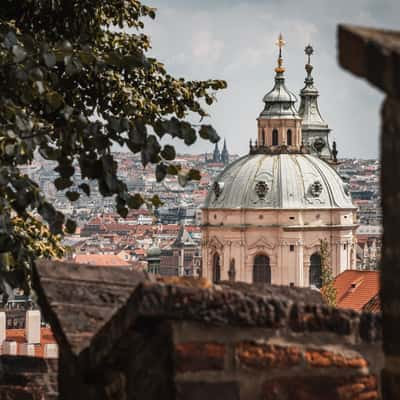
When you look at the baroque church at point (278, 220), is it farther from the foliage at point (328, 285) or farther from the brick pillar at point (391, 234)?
the brick pillar at point (391, 234)

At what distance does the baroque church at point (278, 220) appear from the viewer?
7975cm

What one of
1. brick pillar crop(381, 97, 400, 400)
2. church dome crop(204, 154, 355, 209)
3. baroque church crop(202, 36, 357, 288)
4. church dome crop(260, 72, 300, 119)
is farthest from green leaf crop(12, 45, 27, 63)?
church dome crop(260, 72, 300, 119)

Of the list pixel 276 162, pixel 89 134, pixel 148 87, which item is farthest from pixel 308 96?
pixel 89 134

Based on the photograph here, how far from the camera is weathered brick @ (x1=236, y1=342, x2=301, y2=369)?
8.99ft

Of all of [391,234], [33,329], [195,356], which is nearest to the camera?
[391,234]

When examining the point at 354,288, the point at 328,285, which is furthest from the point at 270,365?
the point at 354,288

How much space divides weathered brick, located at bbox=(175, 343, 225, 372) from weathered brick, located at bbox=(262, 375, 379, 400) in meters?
0.11

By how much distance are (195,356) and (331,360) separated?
0.26 m

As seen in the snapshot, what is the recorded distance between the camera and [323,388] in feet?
9.14

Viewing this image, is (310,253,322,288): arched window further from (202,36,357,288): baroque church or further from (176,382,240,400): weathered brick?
(176,382,240,400): weathered brick

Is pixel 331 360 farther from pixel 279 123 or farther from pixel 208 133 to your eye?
pixel 279 123

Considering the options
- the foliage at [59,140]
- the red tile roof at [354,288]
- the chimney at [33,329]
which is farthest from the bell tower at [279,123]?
the foliage at [59,140]

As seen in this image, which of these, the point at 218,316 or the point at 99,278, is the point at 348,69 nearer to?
the point at 218,316

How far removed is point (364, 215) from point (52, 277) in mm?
173279
